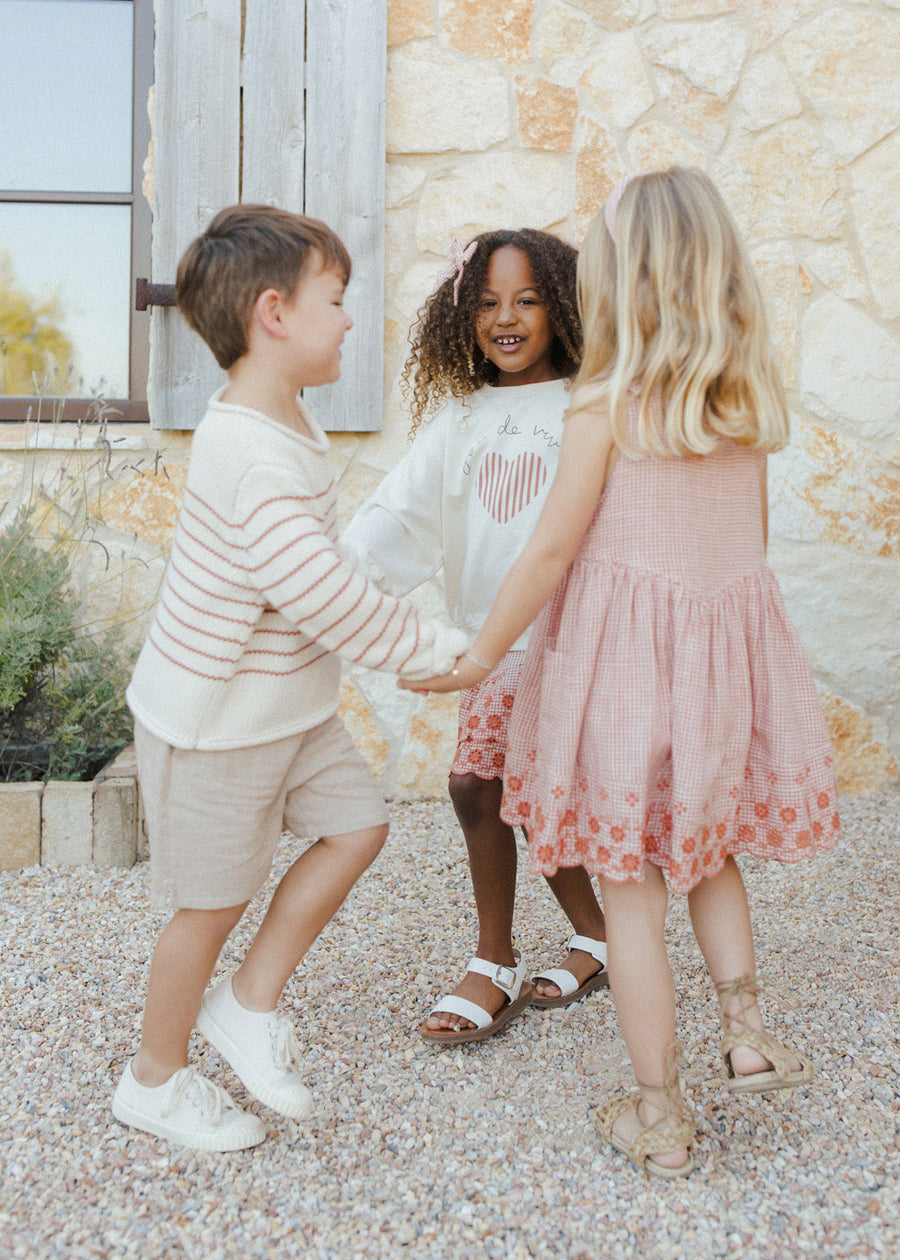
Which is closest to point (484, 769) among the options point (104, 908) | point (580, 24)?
point (104, 908)

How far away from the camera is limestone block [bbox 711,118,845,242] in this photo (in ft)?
10.3

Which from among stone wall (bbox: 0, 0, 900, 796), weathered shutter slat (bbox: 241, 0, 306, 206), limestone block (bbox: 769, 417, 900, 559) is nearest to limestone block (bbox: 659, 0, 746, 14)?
stone wall (bbox: 0, 0, 900, 796)

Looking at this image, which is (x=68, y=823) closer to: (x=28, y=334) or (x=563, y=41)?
(x=28, y=334)

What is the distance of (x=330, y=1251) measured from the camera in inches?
53.7

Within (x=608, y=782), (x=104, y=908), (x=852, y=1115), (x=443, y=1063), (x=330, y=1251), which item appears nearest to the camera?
(x=330, y=1251)

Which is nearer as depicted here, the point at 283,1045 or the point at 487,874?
the point at 283,1045

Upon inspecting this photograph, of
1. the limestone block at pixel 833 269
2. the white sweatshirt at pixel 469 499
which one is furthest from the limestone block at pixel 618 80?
the white sweatshirt at pixel 469 499

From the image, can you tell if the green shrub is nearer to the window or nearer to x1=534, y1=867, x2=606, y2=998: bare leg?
the window

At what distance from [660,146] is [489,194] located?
1.61 ft

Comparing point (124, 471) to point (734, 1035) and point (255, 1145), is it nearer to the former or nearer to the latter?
point (255, 1145)

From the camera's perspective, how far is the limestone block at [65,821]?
264cm

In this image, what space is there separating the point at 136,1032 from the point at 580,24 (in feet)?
9.09

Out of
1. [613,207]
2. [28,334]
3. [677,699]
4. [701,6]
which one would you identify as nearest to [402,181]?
[701,6]

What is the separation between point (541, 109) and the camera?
10.3 feet
